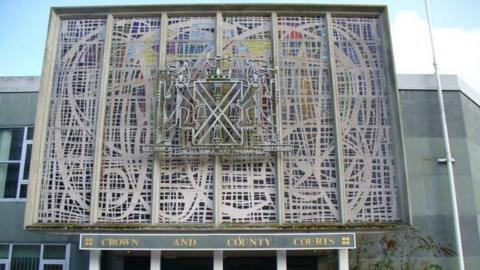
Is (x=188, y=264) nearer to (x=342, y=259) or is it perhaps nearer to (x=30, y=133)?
(x=342, y=259)

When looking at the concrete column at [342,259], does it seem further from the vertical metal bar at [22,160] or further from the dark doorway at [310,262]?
the vertical metal bar at [22,160]

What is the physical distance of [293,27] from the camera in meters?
15.8

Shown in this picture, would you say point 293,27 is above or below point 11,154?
above

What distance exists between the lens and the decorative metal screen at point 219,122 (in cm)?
1430

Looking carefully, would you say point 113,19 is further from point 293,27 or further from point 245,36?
point 293,27

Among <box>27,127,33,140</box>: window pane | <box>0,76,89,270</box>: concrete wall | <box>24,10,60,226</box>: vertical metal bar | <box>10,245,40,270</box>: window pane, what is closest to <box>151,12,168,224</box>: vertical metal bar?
<box>24,10,60,226</box>: vertical metal bar

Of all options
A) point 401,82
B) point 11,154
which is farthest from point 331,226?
point 11,154

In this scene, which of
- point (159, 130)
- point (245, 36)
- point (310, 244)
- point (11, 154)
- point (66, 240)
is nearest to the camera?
point (310, 244)

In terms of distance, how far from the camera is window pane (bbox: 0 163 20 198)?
1770cm

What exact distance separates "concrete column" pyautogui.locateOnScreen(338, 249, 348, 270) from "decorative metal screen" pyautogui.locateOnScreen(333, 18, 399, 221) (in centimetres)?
93

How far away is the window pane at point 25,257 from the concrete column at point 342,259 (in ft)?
32.2

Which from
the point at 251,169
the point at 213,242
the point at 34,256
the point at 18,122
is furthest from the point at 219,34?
the point at 34,256

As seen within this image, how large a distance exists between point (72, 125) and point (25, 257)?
5266 millimetres

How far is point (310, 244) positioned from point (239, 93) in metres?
4.63
